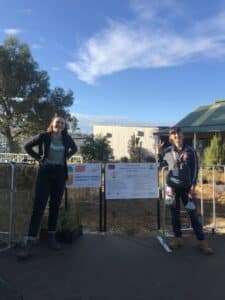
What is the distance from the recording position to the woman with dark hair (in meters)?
5.01

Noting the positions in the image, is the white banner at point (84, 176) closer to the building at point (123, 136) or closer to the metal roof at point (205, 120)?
the metal roof at point (205, 120)

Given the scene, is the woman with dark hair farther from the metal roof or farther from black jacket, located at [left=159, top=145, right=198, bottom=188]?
the metal roof

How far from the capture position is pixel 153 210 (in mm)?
12406

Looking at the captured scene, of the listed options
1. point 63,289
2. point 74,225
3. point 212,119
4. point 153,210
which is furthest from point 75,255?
point 212,119

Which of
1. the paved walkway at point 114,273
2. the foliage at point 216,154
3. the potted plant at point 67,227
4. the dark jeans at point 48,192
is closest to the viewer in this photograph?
the paved walkway at point 114,273

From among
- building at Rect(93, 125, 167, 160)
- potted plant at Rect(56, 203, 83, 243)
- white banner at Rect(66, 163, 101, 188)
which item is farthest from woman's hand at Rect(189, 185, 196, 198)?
building at Rect(93, 125, 167, 160)

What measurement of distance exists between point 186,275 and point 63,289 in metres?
1.41

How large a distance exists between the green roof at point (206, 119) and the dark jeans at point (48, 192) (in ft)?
52.7

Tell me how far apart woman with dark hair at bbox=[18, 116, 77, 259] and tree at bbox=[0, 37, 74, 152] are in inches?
872

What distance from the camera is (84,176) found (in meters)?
6.26

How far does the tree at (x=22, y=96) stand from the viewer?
26906 millimetres

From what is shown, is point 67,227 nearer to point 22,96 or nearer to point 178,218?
point 178,218

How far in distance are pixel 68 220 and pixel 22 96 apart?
23.0m

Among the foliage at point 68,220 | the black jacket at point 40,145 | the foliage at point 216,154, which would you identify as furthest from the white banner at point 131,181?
the foliage at point 216,154
